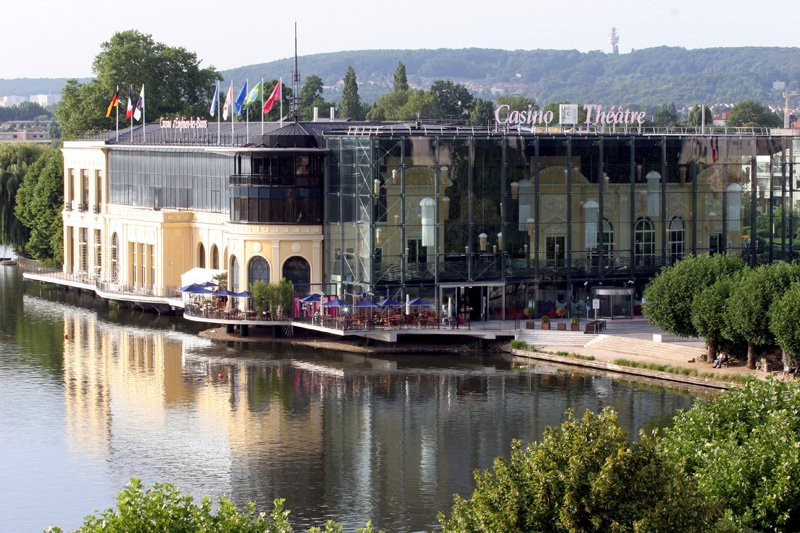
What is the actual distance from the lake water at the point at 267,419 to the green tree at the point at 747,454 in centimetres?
1102

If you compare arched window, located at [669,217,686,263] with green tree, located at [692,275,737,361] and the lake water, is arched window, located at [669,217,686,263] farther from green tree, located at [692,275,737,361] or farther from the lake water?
green tree, located at [692,275,737,361]

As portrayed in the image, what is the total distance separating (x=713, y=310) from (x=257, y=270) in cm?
3355

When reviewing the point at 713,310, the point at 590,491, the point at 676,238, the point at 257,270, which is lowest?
the point at 590,491

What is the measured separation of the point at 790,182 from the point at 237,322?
126 ft

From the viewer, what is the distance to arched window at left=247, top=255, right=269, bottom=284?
360ft

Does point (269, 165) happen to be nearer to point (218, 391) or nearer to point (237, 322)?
point (237, 322)

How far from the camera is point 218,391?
Answer: 88.2 m

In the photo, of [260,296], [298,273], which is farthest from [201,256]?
[260,296]

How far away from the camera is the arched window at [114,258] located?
131 meters

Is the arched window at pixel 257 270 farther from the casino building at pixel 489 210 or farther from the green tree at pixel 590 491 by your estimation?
the green tree at pixel 590 491

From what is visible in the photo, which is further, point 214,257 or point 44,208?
point 44,208

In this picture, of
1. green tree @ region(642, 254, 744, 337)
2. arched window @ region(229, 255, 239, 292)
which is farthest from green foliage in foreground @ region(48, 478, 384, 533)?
arched window @ region(229, 255, 239, 292)

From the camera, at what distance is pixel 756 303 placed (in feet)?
281

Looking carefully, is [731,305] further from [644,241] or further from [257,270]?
[257,270]
